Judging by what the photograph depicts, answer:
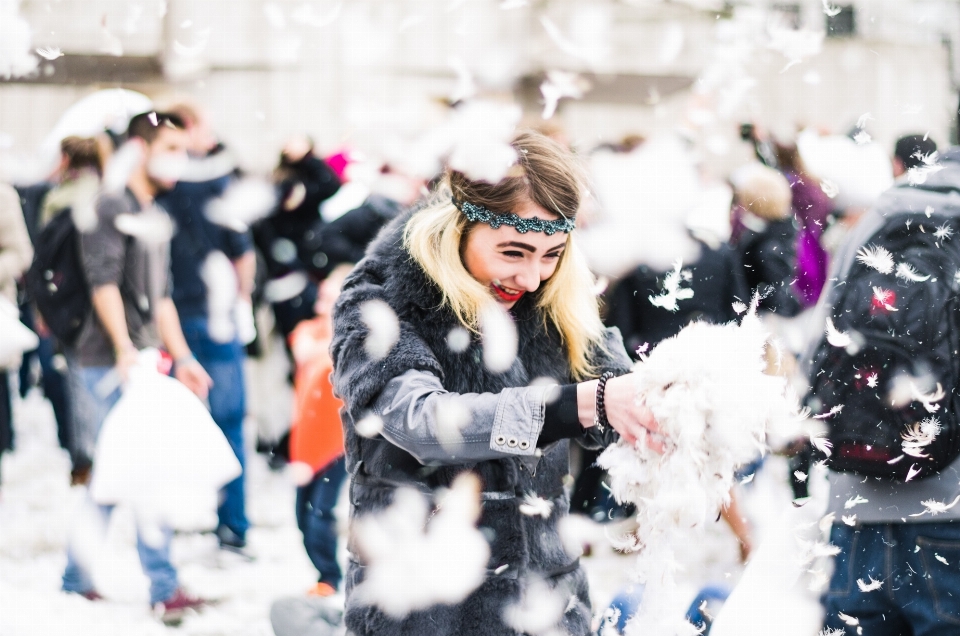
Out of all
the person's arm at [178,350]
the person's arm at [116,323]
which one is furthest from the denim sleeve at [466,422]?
the person's arm at [178,350]

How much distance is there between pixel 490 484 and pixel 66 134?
151 inches

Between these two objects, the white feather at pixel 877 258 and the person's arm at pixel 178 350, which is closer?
the white feather at pixel 877 258

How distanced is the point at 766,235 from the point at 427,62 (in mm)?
7789

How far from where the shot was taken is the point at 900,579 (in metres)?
2.03

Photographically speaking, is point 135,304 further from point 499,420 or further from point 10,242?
point 499,420

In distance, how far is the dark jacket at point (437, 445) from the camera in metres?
1.93

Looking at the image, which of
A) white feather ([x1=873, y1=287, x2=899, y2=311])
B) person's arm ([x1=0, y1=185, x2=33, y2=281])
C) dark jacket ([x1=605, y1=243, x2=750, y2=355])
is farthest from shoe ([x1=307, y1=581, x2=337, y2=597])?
white feather ([x1=873, y1=287, x2=899, y2=311])

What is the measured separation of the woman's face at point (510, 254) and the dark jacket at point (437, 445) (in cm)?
10

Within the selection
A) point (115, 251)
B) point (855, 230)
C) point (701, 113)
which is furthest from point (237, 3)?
point (855, 230)

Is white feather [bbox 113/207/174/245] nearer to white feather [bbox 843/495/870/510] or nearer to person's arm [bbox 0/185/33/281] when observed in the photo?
person's arm [bbox 0/185/33/281]

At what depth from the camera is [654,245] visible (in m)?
4.62

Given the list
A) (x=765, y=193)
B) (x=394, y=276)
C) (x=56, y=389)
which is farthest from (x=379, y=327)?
(x=56, y=389)

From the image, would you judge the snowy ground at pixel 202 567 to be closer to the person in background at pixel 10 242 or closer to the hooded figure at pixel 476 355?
the person in background at pixel 10 242

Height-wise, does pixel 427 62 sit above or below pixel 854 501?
below
